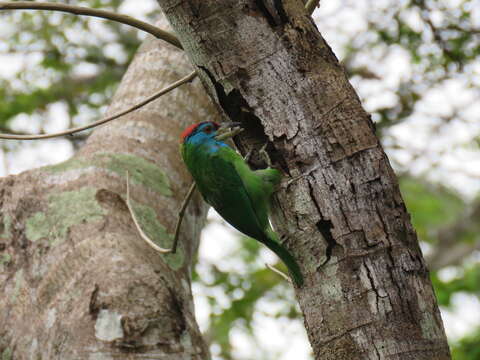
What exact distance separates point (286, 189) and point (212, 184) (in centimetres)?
116

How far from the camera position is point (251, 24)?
203 cm

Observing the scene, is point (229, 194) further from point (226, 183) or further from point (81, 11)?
point (81, 11)

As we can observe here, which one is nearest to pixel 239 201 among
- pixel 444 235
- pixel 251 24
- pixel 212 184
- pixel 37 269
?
pixel 212 184

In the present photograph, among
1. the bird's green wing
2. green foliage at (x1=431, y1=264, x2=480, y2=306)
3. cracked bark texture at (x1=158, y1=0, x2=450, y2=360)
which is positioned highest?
green foliage at (x1=431, y1=264, x2=480, y2=306)

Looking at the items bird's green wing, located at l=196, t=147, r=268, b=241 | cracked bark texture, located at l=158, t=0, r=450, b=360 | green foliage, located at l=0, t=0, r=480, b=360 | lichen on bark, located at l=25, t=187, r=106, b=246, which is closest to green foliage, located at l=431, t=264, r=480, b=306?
green foliage, located at l=0, t=0, r=480, b=360

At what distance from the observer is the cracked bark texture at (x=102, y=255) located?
256cm

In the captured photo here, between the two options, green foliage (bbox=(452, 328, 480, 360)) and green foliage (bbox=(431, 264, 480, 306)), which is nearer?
green foliage (bbox=(452, 328, 480, 360))

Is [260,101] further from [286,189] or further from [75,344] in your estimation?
[75,344]

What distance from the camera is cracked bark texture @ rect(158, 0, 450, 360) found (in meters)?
1.79

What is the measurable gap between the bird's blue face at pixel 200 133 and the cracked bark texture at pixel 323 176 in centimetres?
117

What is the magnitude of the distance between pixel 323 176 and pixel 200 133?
151 centimetres

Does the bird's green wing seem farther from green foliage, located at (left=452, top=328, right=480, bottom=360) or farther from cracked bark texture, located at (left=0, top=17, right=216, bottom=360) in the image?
green foliage, located at (left=452, top=328, right=480, bottom=360)

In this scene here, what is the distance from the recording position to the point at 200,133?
3.37m

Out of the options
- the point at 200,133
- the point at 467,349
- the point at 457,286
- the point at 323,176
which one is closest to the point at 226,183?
the point at 200,133
